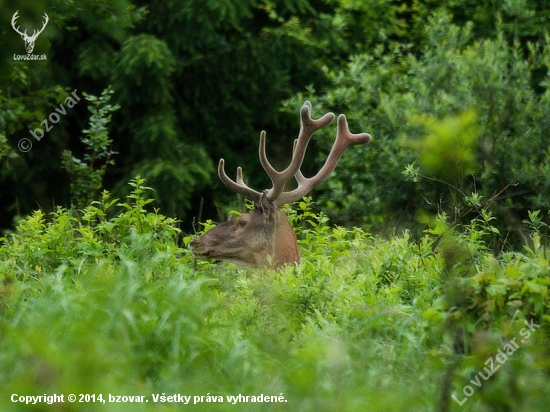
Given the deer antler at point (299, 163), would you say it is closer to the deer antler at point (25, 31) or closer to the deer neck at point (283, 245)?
the deer neck at point (283, 245)

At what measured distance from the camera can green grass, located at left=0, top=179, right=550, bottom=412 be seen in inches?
130

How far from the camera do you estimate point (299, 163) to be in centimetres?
776

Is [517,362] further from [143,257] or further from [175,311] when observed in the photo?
[143,257]

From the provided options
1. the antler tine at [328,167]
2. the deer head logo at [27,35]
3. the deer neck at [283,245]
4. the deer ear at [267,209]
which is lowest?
the deer neck at [283,245]

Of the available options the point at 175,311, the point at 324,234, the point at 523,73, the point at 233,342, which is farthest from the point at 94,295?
the point at 523,73

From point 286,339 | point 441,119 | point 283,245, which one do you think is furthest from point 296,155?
point 286,339

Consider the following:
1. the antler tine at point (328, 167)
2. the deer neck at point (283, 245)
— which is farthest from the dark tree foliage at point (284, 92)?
the deer neck at point (283, 245)

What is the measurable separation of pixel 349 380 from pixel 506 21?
10.8 meters

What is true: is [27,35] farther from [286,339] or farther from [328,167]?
[328,167]

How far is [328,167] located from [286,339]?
3.79 metres

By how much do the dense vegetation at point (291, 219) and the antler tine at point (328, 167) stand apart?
0.17 metres

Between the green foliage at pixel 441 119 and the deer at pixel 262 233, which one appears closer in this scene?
the deer at pixel 262 233

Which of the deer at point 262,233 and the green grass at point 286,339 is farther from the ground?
the green grass at point 286,339

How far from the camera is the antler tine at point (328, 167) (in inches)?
311
